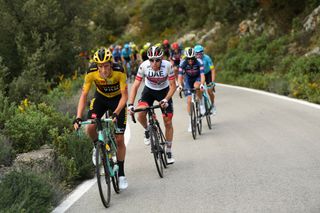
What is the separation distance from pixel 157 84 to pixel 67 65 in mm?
14601

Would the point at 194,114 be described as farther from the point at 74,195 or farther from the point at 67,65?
the point at 67,65

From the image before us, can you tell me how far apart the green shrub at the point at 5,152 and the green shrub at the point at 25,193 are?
62.4 inches

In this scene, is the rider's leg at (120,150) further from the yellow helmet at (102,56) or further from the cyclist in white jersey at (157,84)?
the yellow helmet at (102,56)

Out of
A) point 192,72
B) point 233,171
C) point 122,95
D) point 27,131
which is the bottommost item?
point 233,171

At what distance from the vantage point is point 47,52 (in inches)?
886

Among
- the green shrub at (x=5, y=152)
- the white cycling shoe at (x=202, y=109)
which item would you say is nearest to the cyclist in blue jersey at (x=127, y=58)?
the white cycling shoe at (x=202, y=109)

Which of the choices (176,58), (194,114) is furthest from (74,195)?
(176,58)

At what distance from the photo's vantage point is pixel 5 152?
909 centimetres

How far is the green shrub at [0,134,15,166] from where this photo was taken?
905cm

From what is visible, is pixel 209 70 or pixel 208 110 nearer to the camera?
pixel 208 110

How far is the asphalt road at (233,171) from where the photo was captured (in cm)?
735

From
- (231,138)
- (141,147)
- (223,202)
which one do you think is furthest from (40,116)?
(223,202)

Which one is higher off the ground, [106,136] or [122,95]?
[122,95]

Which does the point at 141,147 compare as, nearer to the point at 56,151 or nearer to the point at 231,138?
the point at 231,138
